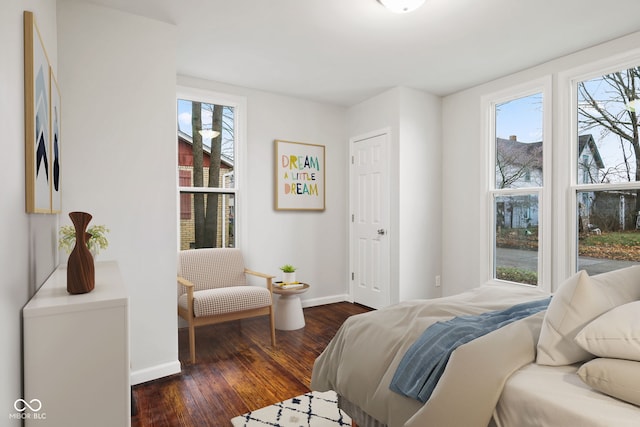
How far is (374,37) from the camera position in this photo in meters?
2.97

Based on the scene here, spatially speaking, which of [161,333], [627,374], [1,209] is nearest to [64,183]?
[161,333]

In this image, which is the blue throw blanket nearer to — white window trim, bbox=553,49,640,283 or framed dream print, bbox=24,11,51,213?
framed dream print, bbox=24,11,51,213

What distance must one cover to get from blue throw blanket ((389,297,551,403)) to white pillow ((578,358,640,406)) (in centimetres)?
→ 39

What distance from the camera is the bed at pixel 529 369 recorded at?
1.08 m

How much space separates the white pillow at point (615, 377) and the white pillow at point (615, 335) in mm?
26

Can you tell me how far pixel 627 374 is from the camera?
1.06 meters

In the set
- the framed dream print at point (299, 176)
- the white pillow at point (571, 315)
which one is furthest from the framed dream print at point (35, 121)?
the framed dream print at point (299, 176)

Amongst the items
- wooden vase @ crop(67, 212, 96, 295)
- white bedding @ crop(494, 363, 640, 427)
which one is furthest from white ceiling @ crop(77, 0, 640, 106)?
white bedding @ crop(494, 363, 640, 427)

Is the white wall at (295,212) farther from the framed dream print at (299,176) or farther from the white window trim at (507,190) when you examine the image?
the white window trim at (507,190)

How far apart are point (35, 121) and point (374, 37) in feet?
8.00

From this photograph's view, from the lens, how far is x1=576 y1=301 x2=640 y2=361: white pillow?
1097mm

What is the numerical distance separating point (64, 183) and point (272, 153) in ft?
7.57

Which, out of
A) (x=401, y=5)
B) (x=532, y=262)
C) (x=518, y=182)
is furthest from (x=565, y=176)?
(x=401, y=5)

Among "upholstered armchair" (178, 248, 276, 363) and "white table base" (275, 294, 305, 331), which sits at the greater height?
"upholstered armchair" (178, 248, 276, 363)
